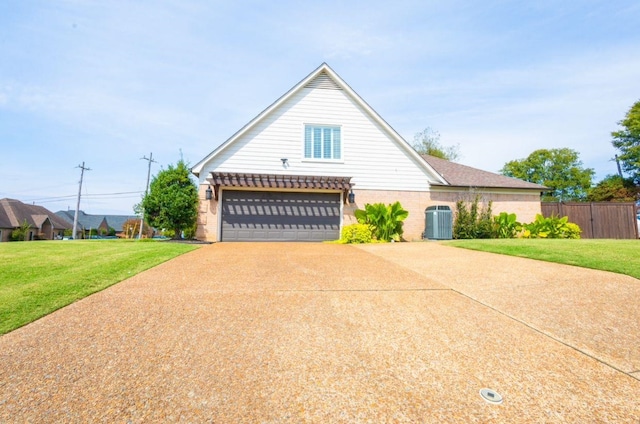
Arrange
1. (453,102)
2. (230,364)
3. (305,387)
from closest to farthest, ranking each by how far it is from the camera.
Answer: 1. (305,387)
2. (230,364)
3. (453,102)

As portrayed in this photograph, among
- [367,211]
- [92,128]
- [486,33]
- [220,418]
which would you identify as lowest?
[220,418]

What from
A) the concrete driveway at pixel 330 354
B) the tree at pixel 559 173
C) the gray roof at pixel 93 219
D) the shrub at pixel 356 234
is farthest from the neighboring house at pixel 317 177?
the gray roof at pixel 93 219

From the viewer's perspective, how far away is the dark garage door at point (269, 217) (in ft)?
41.0

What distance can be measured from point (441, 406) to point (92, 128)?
20.0m

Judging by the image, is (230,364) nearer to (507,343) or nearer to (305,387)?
(305,387)

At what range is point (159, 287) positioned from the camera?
4527 mm

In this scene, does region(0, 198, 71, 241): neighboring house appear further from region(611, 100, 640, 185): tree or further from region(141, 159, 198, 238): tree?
region(611, 100, 640, 185): tree

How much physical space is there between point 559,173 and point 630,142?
51.8 feet

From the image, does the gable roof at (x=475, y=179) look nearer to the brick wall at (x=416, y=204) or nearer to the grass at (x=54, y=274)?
the brick wall at (x=416, y=204)

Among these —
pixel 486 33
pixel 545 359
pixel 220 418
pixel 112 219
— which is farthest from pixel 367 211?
pixel 112 219

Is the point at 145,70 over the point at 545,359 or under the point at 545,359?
over

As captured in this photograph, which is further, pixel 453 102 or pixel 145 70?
pixel 453 102

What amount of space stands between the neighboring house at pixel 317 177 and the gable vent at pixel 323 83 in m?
0.04

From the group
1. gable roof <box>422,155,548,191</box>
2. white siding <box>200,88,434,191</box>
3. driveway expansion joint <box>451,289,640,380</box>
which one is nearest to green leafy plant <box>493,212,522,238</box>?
gable roof <box>422,155,548,191</box>
